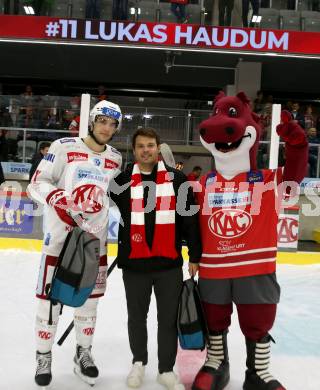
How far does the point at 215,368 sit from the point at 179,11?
8.17m

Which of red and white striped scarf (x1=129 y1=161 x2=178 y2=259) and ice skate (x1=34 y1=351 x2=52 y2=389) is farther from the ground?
red and white striped scarf (x1=129 y1=161 x2=178 y2=259)

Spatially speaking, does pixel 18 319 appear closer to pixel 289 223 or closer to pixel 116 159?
pixel 116 159

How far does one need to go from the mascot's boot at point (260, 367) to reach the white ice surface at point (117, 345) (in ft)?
0.40

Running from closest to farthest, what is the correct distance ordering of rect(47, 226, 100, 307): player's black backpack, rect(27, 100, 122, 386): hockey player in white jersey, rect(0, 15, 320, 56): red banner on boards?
1. rect(47, 226, 100, 307): player's black backpack
2. rect(27, 100, 122, 386): hockey player in white jersey
3. rect(0, 15, 320, 56): red banner on boards

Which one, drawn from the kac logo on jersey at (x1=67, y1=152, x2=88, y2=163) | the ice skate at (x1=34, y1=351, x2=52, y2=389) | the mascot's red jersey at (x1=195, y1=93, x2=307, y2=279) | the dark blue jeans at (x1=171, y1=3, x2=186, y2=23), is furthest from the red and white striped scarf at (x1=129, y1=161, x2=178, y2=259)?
the dark blue jeans at (x1=171, y1=3, x2=186, y2=23)

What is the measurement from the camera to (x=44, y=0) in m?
8.77

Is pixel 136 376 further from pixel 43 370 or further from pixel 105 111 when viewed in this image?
pixel 105 111

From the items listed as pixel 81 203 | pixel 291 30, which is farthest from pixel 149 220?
pixel 291 30

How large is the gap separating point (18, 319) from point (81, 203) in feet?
4.14

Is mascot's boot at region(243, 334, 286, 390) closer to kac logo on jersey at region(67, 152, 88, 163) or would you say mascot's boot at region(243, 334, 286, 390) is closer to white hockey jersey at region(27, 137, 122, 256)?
white hockey jersey at region(27, 137, 122, 256)

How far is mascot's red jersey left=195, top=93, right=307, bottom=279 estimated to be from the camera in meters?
2.07

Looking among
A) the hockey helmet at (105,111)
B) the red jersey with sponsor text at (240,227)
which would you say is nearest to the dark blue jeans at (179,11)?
the hockey helmet at (105,111)

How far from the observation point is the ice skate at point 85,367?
2.10 m

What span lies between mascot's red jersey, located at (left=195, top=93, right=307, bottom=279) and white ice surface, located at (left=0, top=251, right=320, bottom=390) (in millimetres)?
598
